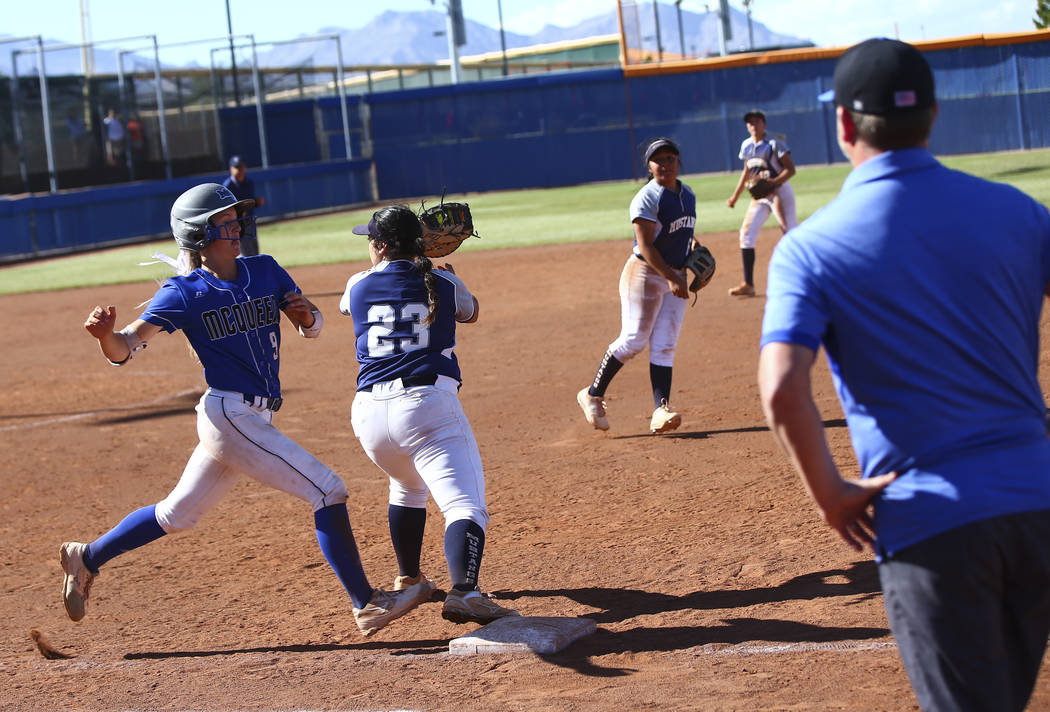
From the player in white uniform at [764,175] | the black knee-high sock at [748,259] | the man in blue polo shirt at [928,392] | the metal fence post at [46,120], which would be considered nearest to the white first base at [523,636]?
the man in blue polo shirt at [928,392]

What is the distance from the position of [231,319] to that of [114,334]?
1.61ft

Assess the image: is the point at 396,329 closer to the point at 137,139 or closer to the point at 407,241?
the point at 407,241

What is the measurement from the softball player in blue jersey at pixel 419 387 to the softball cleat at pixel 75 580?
150 cm

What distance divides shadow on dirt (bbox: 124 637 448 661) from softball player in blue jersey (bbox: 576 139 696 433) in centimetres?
346

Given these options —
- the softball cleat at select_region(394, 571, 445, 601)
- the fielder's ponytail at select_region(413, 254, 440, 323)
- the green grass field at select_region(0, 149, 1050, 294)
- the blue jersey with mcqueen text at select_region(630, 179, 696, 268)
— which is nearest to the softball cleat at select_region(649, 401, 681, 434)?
the blue jersey with mcqueen text at select_region(630, 179, 696, 268)

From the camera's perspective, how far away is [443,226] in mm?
5258

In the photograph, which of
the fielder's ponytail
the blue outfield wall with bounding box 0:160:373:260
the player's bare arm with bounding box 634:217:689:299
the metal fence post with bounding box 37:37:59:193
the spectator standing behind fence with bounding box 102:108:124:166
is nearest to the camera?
the fielder's ponytail

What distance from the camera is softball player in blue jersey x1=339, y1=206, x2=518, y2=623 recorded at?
4.71m

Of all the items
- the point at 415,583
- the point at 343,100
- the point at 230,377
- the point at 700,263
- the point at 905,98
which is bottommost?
the point at 415,583

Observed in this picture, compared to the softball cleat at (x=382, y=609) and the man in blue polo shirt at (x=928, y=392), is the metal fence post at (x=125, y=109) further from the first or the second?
the man in blue polo shirt at (x=928, y=392)

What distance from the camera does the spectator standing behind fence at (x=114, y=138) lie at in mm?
30453

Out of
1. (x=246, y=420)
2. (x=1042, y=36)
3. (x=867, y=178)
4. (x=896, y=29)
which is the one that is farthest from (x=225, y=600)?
(x=896, y=29)

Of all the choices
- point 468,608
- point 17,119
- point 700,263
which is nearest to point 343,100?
point 17,119

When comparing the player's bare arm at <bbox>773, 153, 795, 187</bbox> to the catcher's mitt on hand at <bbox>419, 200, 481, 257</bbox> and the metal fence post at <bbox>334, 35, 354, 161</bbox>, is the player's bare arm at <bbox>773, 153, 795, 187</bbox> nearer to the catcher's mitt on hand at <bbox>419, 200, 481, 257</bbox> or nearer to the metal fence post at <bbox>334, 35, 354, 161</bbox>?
the catcher's mitt on hand at <bbox>419, 200, 481, 257</bbox>
